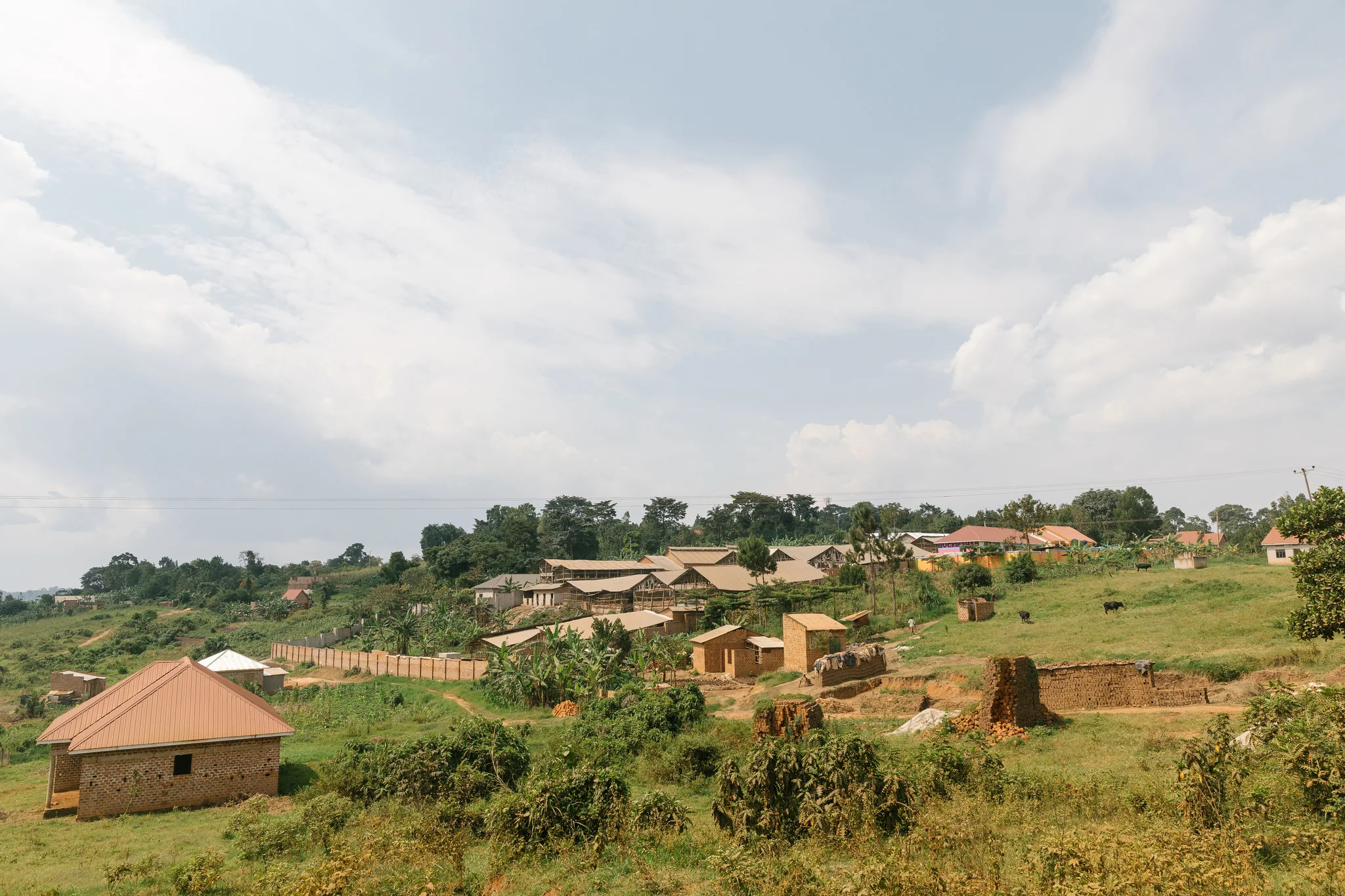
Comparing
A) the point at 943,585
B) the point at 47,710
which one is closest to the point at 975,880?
the point at 943,585

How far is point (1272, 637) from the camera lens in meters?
26.3

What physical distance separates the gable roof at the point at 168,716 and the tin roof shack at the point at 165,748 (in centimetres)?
2

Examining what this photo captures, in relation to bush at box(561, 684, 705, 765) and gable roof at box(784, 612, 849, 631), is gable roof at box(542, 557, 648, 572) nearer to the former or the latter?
gable roof at box(784, 612, 849, 631)

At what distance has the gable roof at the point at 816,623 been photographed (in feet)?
121

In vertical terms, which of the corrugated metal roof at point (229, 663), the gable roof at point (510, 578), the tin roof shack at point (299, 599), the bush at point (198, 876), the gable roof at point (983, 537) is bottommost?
the bush at point (198, 876)

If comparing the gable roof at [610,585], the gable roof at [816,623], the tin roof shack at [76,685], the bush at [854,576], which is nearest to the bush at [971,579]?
the bush at [854,576]

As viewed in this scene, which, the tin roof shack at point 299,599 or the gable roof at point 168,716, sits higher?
the tin roof shack at point 299,599

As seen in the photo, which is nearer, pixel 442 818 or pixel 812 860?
pixel 812 860

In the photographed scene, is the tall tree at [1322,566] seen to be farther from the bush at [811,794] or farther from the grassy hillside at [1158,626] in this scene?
the bush at [811,794]

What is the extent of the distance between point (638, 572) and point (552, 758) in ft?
181

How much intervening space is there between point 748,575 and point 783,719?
164 feet

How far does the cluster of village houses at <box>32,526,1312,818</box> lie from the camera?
2058 cm

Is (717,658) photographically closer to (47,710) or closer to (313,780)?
(313,780)

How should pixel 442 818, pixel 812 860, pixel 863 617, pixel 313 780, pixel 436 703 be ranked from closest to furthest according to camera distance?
1. pixel 812 860
2. pixel 442 818
3. pixel 313 780
4. pixel 436 703
5. pixel 863 617
